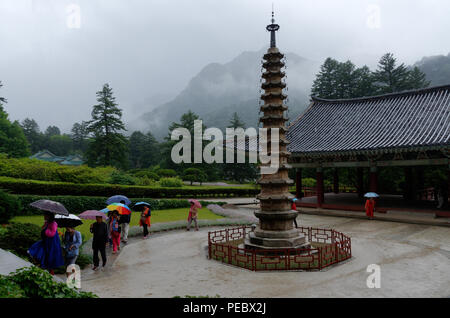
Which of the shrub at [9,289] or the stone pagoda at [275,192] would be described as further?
the stone pagoda at [275,192]

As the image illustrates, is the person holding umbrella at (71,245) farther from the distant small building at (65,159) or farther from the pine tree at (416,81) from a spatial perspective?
the distant small building at (65,159)

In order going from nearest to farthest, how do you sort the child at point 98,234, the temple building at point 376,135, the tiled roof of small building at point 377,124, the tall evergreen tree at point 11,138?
the child at point 98,234, the temple building at point 376,135, the tiled roof of small building at point 377,124, the tall evergreen tree at point 11,138

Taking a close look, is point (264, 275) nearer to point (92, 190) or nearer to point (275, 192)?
point (275, 192)

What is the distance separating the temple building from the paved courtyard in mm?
7450

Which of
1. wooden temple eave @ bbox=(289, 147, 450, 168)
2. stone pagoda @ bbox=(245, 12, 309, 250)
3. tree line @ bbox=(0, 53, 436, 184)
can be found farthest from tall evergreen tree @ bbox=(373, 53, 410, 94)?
stone pagoda @ bbox=(245, 12, 309, 250)

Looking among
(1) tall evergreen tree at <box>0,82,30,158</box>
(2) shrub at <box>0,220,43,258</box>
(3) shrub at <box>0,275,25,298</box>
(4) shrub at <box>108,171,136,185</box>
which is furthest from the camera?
(1) tall evergreen tree at <box>0,82,30,158</box>

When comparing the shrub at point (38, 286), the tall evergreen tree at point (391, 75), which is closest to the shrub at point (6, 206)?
the shrub at point (38, 286)

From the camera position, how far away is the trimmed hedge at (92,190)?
804 inches

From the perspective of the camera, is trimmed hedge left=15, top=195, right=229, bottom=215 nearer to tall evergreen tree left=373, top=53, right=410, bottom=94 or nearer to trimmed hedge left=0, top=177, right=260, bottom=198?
trimmed hedge left=0, top=177, right=260, bottom=198

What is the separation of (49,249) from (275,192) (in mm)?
7451

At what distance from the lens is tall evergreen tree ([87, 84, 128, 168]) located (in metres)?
44.1

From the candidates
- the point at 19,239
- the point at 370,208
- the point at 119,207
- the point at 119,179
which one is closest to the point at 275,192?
the point at 119,207

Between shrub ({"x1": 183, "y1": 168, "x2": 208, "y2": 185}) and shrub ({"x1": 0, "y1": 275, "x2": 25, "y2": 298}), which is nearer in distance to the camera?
shrub ({"x1": 0, "y1": 275, "x2": 25, "y2": 298})

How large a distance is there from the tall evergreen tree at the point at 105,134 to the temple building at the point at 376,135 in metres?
26.7
